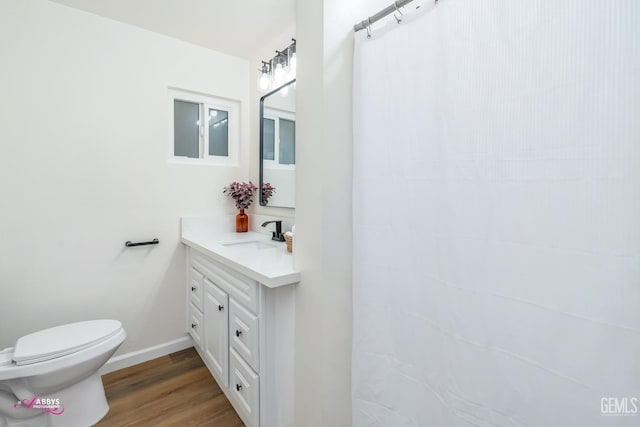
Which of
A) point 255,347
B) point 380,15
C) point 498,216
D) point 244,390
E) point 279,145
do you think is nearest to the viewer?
point 498,216

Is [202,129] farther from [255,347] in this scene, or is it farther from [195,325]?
[255,347]

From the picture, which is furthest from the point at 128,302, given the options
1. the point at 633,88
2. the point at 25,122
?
the point at 633,88

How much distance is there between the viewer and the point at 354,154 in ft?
3.42

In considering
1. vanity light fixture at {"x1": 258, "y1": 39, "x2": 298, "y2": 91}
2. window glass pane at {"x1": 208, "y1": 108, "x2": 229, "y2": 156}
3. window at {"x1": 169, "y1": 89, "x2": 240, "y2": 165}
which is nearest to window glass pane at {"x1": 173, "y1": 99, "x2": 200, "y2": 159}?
window at {"x1": 169, "y1": 89, "x2": 240, "y2": 165}

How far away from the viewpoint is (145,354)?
2.02 m

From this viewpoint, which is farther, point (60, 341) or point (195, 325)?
point (195, 325)

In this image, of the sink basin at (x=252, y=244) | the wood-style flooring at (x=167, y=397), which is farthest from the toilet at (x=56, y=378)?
the sink basin at (x=252, y=244)

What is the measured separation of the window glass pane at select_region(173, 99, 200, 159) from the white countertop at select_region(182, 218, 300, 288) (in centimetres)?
56

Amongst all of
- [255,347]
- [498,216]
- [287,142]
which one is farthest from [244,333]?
[287,142]

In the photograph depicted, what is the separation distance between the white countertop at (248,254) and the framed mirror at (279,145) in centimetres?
36

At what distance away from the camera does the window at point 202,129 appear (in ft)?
7.06

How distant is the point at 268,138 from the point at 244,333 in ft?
4.85

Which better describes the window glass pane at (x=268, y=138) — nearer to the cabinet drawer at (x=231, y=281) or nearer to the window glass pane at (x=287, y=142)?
the window glass pane at (x=287, y=142)

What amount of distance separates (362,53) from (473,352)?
1.03 metres
